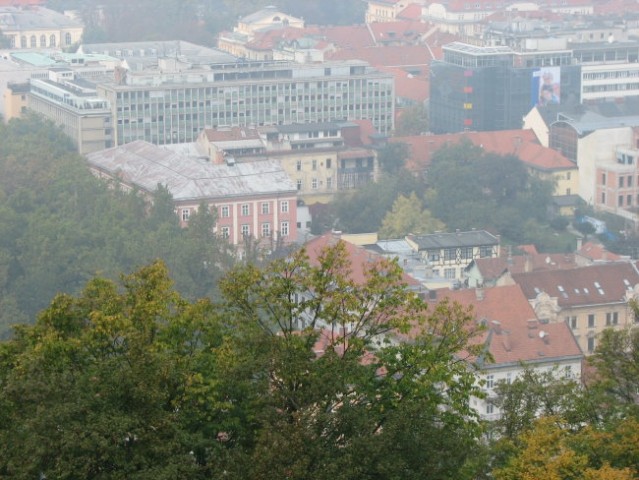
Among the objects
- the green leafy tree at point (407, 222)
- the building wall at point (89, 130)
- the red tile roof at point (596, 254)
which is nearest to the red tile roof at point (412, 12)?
the building wall at point (89, 130)

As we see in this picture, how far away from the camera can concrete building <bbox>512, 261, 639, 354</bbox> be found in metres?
63.2

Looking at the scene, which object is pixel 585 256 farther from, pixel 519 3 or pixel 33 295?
pixel 519 3

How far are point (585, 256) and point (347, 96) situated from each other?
125ft

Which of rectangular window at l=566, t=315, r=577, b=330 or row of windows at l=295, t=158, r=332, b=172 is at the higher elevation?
row of windows at l=295, t=158, r=332, b=172

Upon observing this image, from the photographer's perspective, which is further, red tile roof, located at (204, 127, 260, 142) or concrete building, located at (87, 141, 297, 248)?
red tile roof, located at (204, 127, 260, 142)

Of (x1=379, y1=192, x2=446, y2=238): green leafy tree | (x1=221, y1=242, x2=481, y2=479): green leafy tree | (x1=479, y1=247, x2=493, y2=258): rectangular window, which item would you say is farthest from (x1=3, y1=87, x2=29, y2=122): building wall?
(x1=221, y1=242, x2=481, y2=479): green leafy tree

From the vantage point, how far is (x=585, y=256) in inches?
2793

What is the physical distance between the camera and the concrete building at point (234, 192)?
83188 millimetres

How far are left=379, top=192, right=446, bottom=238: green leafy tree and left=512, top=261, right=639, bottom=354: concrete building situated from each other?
17.5 m

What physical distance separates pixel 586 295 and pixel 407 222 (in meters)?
19.7

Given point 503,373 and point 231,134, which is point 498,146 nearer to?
point 231,134

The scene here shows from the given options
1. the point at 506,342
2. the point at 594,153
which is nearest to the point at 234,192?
the point at 594,153

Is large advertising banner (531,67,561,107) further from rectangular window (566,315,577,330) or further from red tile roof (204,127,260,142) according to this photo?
rectangular window (566,315,577,330)

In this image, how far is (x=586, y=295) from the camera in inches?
2511
